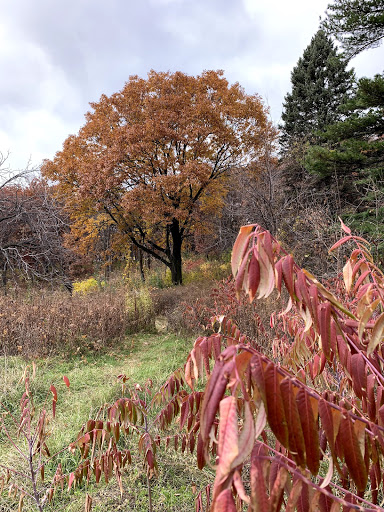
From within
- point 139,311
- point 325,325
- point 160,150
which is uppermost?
point 160,150

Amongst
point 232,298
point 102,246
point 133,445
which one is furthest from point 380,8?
point 102,246

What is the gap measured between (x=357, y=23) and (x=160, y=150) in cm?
700

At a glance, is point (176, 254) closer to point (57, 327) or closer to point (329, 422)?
point (57, 327)

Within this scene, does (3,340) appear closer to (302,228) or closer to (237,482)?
(237,482)

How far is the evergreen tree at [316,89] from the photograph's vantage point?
776 inches

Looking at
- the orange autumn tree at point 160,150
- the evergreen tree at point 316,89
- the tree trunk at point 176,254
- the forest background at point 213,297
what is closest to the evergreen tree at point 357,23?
the forest background at point 213,297

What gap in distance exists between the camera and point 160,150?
36.9 feet

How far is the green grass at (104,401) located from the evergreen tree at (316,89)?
18.1m

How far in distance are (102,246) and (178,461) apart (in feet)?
51.2

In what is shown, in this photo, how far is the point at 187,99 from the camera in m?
10.8

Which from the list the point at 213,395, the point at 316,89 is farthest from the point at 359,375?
the point at 316,89

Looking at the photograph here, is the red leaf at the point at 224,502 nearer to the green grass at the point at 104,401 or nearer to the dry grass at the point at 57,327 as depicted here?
the green grass at the point at 104,401

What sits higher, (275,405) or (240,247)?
(240,247)

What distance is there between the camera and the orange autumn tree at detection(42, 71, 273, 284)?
10.3m
